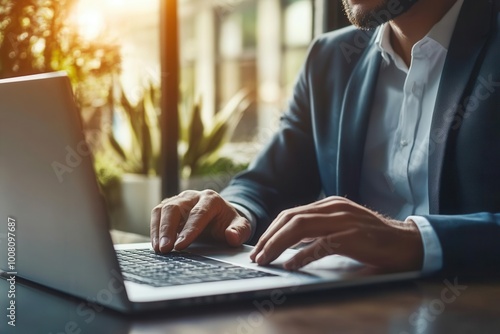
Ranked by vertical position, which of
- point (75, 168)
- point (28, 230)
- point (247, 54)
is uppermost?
point (75, 168)

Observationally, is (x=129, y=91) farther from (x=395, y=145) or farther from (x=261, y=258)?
(x=261, y=258)

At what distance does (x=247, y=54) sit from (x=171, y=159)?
5060 mm

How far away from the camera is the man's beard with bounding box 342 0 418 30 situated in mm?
1517

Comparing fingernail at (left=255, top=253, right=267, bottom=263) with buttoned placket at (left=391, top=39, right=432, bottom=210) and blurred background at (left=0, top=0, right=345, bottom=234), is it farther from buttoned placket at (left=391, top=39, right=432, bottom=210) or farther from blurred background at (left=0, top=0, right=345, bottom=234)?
buttoned placket at (left=391, top=39, right=432, bottom=210)

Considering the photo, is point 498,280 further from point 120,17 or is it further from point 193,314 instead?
point 120,17

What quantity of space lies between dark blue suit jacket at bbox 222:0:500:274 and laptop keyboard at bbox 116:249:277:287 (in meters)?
0.30

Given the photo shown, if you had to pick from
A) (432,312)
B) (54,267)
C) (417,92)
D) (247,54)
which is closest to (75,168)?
(54,267)

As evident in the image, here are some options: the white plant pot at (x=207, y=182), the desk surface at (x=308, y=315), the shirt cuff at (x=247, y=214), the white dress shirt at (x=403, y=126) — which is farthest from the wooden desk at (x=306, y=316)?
the white plant pot at (x=207, y=182)

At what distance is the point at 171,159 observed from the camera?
10.1 feet

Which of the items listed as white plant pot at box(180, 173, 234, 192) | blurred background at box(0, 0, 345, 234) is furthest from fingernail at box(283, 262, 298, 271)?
white plant pot at box(180, 173, 234, 192)

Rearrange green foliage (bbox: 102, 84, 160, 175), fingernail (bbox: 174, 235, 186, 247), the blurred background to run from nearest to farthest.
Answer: fingernail (bbox: 174, 235, 186, 247) < the blurred background < green foliage (bbox: 102, 84, 160, 175)

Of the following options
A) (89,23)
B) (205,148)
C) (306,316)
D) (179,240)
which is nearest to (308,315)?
(306,316)

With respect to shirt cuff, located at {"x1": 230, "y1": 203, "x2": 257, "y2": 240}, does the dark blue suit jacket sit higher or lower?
higher

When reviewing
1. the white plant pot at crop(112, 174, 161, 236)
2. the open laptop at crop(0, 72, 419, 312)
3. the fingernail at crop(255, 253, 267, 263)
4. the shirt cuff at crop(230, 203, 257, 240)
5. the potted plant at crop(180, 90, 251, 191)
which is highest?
the open laptop at crop(0, 72, 419, 312)
